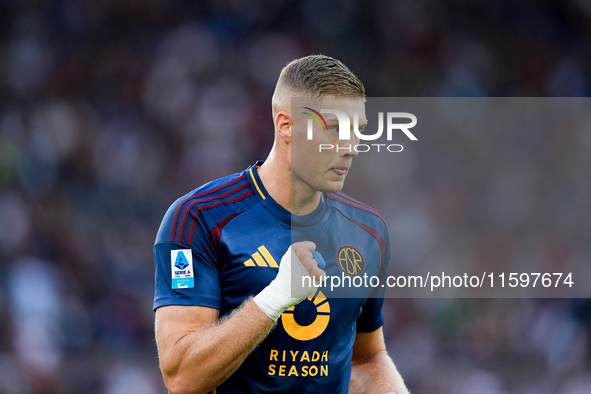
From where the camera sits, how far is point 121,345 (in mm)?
7250

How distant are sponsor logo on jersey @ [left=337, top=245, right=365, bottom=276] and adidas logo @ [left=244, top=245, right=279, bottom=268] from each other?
1.27 ft

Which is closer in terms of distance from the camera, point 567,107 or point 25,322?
point 25,322

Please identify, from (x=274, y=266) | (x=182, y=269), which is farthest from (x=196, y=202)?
(x=274, y=266)

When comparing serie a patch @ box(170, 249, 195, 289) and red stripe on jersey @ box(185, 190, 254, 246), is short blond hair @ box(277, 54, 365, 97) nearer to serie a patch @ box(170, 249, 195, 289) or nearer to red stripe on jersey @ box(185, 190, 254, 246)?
red stripe on jersey @ box(185, 190, 254, 246)

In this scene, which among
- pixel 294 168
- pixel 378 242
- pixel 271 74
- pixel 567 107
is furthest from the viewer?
pixel 271 74

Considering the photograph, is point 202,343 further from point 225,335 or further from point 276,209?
point 276,209

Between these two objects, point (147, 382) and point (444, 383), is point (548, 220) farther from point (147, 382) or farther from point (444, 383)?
point (147, 382)

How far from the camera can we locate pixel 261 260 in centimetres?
301

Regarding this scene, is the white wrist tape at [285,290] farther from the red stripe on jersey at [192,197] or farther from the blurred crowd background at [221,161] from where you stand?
the blurred crowd background at [221,161]

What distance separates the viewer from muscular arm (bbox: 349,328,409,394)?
11.3ft

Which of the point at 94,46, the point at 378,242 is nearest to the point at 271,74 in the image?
the point at 94,46

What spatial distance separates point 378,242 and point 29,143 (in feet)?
21.0

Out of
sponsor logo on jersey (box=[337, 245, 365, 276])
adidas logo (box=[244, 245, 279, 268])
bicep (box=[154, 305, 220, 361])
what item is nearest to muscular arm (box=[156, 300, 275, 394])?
bicep (box=[154, 305, 220, 361])

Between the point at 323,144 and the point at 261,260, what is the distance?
56 centimetres
